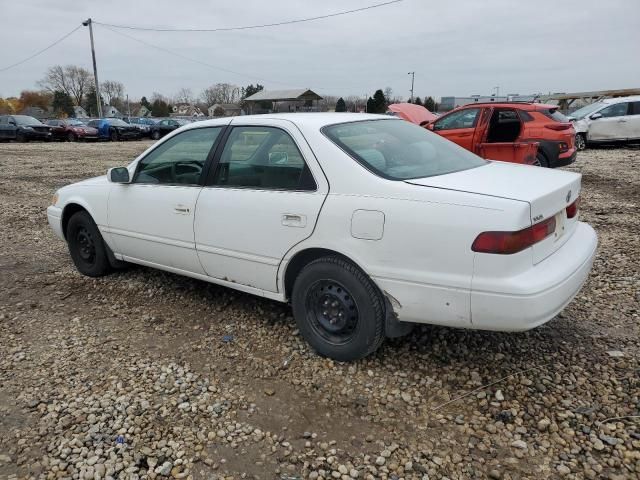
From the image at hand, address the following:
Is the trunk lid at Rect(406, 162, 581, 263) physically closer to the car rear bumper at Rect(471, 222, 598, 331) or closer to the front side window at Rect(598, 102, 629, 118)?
the car rear bumper at Rect(471, 222, 598, 331)

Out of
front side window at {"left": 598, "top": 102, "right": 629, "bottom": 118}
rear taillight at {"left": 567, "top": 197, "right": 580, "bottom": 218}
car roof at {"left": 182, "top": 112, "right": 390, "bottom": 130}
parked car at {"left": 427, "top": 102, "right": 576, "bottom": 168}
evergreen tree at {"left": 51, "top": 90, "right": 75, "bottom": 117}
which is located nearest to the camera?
rear taillight at {"left": 567, "top": 197, "right": 580, "bottom": 218}

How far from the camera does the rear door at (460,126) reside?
994 cm

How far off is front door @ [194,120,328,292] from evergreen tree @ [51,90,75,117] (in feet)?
250

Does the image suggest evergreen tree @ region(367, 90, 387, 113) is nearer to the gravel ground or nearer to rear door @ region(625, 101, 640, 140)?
rear door @ region(625, 101, 640, 140)

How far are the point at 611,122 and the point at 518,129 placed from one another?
284 inches

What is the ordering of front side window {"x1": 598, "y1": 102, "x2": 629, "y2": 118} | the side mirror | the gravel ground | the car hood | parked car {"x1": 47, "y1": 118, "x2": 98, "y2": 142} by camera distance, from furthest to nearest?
parked car {"x1": 47, "y1": 118, "x2": 98, "y2": 142} < front side window {"x1": 598, "y1": 102, "x2": 629, "y2": 118} < the side mirror < the car hood < the gravel ground

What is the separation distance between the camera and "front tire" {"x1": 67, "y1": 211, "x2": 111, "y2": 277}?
A: 4609 mm

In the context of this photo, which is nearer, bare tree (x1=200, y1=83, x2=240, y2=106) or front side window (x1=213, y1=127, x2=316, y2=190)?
front side window (x1=213, y1=127, x2=316, y2=190)

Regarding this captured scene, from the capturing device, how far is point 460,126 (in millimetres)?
10305

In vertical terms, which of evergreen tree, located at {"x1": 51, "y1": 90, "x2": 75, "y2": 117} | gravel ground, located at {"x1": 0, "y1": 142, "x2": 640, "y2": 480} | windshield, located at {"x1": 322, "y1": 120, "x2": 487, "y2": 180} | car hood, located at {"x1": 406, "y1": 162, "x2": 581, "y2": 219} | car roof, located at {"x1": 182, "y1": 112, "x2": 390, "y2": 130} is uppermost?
evergreen tree, located at {"x1": 51, "y1": 90, "x2": 75, "y2": 117}

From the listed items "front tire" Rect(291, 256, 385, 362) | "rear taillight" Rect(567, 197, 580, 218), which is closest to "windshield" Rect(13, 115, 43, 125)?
"front tire" Rect(291, 256, 385, 362)

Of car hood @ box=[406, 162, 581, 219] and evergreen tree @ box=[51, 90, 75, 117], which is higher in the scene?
evergreen tree @ box=[51, 90, 75, 117]

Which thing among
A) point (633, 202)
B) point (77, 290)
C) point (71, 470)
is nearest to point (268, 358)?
point (71, 470)

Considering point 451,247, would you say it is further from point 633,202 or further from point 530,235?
point 633,202
